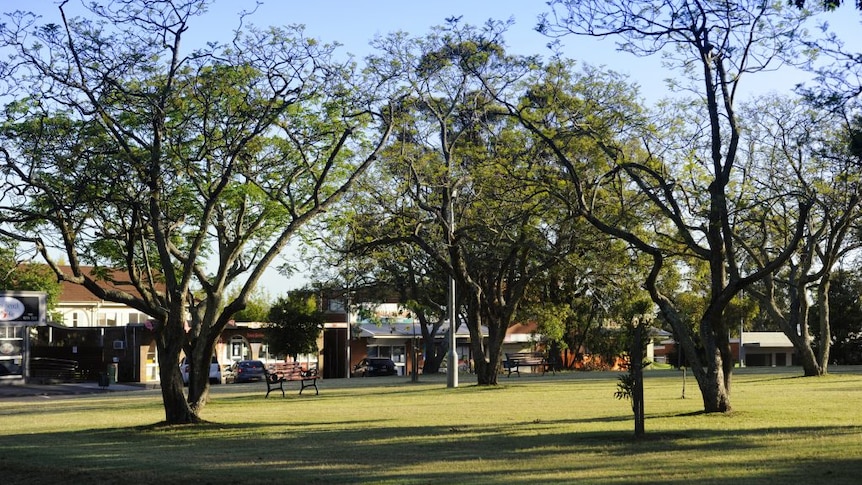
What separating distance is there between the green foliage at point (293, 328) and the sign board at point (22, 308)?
51.0ft

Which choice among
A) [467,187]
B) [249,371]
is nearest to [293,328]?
[249,371]

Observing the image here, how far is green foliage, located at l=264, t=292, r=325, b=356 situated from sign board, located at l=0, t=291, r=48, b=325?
1555cm

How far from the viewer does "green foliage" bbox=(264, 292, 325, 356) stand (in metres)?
60.0

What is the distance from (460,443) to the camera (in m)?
15.5

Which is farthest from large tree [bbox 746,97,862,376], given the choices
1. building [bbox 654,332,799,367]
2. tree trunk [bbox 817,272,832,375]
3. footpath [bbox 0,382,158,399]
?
building [bbox 654,332,799,367]

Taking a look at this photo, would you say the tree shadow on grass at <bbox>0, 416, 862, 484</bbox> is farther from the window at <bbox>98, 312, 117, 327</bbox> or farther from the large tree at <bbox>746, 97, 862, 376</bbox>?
the window at <bbox>98, 312, 117, 327</bbox>

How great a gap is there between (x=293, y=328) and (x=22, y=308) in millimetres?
17030

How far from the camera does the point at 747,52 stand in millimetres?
18594

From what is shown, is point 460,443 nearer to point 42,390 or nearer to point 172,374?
point 172,374

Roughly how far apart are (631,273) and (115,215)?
21.6m

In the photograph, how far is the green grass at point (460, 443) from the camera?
39.8 ft

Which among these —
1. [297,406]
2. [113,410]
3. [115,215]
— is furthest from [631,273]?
[115,215]

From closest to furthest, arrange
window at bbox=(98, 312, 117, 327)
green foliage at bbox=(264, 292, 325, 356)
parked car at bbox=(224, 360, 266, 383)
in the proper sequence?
parked car at bbox=(224, 360, 266, 383)
green foliage at bbox=(264, 292, 325, 356)
window at bbox=(98, 312, 117, 327)

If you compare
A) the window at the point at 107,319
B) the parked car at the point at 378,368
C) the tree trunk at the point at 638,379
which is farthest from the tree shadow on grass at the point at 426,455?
the window at the point at 107,319
